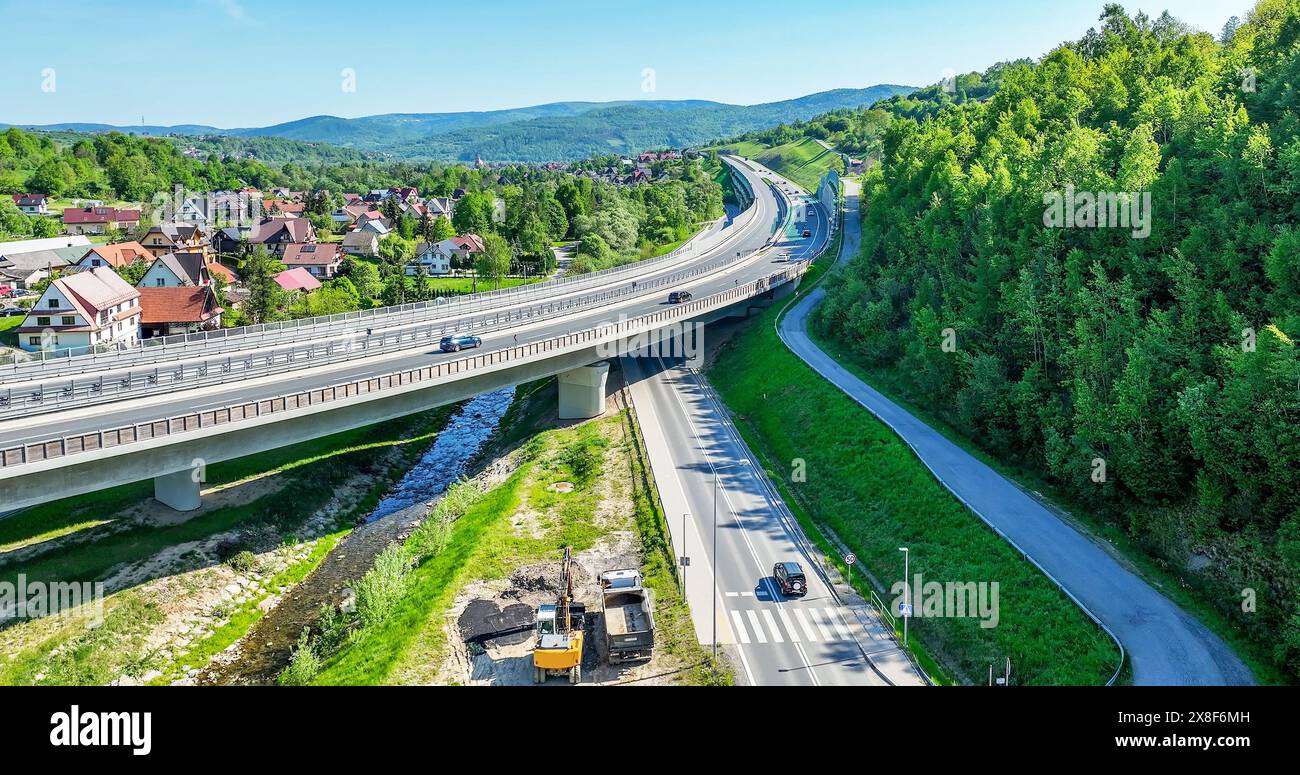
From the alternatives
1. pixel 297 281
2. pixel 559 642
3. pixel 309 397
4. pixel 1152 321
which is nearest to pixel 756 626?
pixel 559 642

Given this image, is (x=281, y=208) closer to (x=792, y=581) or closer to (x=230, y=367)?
(x=230, y=367)

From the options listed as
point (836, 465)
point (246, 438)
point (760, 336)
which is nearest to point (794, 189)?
point (760, 336)

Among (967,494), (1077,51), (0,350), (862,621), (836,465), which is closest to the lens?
(862,621)

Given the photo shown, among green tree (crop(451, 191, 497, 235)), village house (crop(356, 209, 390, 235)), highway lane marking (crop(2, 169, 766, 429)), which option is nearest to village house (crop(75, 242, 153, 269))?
village house (crop(356, 209, 390, 235))

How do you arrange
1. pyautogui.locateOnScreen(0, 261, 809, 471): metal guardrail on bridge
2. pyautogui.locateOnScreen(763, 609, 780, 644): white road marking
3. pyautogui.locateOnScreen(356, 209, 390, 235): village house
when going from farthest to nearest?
pyautogui.locateOnScreen(356, 209, 390, 235): village house → pyautogui.locateOnScreen(0, 261, 809, 471): metal guardrail on bridge → pyautogui.locateOnScreen(763, 609, 780, 644): white road marking

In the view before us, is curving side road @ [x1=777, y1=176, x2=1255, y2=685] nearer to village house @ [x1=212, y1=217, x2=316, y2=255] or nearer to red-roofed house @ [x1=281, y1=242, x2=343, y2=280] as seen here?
red-roofed house @ [x1=281, y1=242, x2=343, y2=280]

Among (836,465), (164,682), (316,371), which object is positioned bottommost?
(164,682)

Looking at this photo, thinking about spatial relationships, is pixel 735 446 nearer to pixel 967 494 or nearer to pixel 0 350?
pixel 967 494
